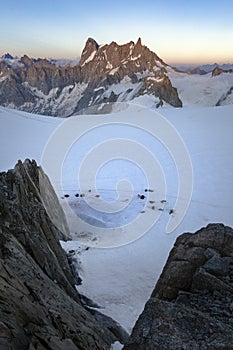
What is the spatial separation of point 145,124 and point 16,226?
1923 inches

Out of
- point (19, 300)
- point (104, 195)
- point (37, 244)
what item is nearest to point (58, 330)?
point (19, 300)

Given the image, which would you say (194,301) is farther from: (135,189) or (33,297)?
(135,189)

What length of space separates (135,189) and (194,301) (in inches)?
796

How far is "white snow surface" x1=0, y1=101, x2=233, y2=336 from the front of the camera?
14281mm

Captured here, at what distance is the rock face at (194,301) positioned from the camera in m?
6.34

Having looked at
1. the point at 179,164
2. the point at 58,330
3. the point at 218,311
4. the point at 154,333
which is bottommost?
the point at 58,330

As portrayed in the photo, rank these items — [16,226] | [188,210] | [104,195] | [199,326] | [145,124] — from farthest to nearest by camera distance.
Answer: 1. [145,124]
2. [104,195]
3. [188,210]
4. [16,226]
5. [199,326]

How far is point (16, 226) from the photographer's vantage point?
363 inches

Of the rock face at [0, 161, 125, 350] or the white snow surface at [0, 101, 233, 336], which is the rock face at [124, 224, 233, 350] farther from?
the white snow surface at [0, 101, 233, 336]

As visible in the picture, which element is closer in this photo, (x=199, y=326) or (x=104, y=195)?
(x=199, y=326)

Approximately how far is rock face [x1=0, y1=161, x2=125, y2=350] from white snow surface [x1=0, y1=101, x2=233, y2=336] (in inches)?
117

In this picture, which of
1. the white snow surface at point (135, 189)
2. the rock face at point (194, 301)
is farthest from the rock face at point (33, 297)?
the white snow surface at point (135, 189)

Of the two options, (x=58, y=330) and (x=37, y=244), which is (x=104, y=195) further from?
(x=58, y=330)

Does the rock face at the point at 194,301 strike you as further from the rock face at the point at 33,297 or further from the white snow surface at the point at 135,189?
the white snow surface at the point at 135,189
